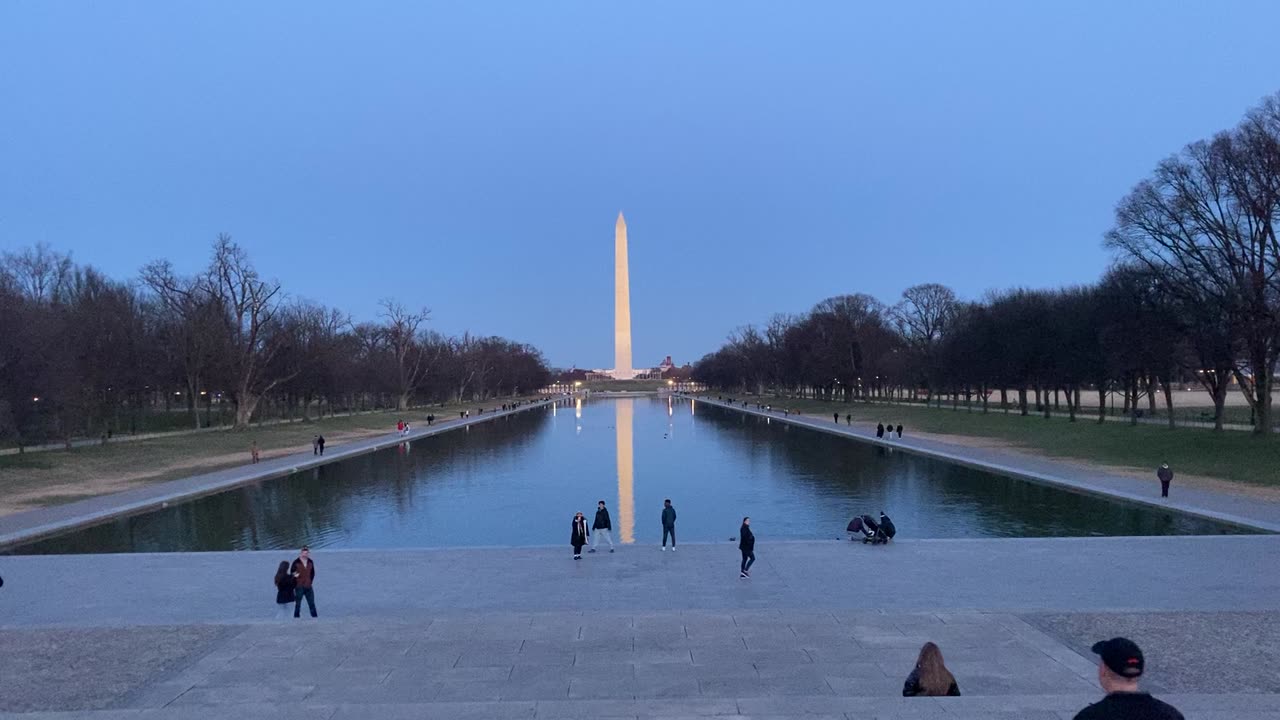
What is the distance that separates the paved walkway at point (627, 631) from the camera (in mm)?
7777

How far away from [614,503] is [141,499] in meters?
13.8

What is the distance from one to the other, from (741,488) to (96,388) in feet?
120

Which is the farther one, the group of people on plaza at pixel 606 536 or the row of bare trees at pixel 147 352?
the row of bare trees at pixel 147 352

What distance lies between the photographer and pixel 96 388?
4400 cm

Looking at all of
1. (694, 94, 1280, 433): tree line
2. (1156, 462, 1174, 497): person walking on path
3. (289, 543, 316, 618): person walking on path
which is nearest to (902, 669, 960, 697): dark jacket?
(289, 543, 316, 618): person walking on path

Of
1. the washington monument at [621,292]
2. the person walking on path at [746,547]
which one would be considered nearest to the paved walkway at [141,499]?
the person walking on path at [746,547]

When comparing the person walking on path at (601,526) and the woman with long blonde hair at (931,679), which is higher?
the woman with long blonde hair at (931,679)

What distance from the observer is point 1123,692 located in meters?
3.16

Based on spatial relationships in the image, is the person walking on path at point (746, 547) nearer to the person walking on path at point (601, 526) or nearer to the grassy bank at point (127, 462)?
the person walking on path at point (601, 526)

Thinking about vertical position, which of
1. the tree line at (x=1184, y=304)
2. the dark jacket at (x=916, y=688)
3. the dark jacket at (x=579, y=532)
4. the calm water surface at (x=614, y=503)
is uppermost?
the tree line at (x=1184, y=304)

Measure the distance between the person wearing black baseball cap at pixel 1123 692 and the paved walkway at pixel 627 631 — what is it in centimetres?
356

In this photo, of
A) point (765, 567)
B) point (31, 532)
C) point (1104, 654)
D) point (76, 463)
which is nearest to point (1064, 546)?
point (765, 567)

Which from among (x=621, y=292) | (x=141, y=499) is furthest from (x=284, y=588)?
(x=621, y=292)

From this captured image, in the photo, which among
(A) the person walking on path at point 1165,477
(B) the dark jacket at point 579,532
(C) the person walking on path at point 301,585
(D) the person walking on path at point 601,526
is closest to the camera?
(C) the person walking on path at point 301,585
